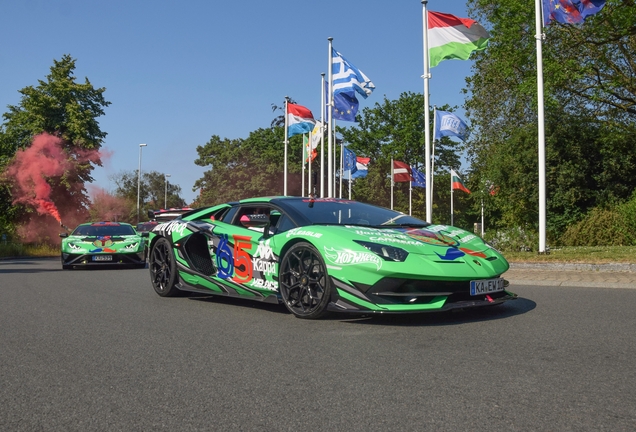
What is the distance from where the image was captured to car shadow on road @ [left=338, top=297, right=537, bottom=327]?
678cm

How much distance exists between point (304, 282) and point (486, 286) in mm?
1774

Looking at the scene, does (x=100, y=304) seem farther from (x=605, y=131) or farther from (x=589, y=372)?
(x=605, y=131)

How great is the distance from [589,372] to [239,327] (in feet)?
10.9

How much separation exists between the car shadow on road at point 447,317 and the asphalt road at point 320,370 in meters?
0.02

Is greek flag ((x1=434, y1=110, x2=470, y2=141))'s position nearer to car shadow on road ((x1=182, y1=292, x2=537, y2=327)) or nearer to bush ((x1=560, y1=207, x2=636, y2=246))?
bush ((x1=560, y1=207, x2=636, y2=246))

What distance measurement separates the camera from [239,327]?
679cm

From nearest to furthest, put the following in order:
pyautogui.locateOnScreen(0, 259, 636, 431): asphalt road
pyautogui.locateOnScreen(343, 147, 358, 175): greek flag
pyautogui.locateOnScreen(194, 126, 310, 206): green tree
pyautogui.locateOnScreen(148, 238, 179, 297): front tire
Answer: pyautogui.locateOnScreen(0, 259, 636, 431): asphalt road, pyautogui.locateOnScreen(148, 238, 179, 297): front tire, pyautogui.locateOnScreen(343, 147, 358, 175): greek flag, pyautogui.locateOnScreen(194, 126, 310, 206): green tree

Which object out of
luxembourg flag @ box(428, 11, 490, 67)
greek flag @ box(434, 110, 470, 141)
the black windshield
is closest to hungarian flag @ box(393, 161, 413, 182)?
greek flag @ box(434, 110, 470, 141)

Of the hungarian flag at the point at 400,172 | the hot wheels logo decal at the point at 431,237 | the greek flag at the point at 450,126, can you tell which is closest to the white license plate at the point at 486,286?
the hot wheels logo decal at the point at 431,237

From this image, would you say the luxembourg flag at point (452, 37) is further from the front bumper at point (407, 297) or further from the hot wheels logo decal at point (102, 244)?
the front bumper at point (407, 297)

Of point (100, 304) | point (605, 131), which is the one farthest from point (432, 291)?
point (605, 131)

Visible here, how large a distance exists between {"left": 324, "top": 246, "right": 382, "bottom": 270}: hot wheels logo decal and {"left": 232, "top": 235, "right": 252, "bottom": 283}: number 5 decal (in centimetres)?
146

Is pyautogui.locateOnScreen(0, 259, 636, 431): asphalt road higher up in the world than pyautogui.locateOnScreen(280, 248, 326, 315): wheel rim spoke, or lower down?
lower down

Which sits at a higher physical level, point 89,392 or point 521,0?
point 521,0
